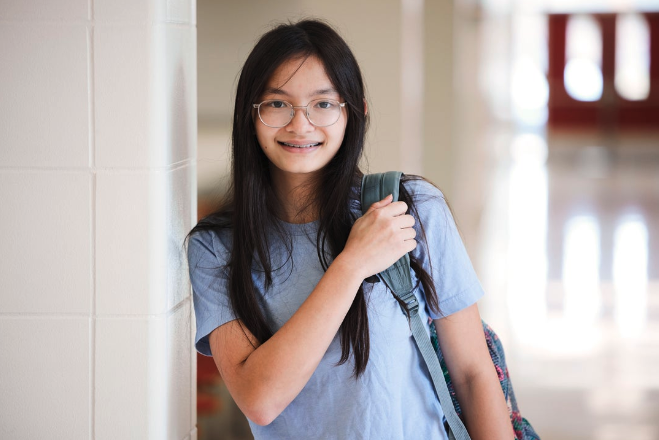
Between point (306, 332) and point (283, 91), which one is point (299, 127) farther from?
point (306, 332)

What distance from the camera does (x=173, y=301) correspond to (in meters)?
1.61

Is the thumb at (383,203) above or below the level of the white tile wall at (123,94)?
below

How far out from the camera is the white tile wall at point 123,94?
1453 millimetres

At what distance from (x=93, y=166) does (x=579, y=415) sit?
336 cm

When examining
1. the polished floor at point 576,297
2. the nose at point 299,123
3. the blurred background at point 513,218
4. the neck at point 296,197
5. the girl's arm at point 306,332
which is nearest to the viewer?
Result: the girl's arm at point 306,332

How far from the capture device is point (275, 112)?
5.06 feet

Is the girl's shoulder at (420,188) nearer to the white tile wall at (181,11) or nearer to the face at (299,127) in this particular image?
the face at (299,127)

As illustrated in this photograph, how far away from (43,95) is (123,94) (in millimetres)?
152

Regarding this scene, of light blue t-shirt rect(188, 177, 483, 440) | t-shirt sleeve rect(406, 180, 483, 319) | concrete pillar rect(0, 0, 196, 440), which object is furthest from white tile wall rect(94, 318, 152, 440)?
t-shirt sleeve rect(406, 180, 483, 319)

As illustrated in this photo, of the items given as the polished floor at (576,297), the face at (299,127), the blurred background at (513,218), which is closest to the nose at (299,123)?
the face at (299,127)

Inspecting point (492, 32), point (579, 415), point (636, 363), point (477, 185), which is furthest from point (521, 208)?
point (492, 32)

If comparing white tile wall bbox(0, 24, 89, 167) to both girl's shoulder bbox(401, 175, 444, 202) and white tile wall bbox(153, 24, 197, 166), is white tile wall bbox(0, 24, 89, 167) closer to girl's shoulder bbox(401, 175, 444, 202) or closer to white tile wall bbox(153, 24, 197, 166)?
white tile wall bbox(153, 24, 197, 166)

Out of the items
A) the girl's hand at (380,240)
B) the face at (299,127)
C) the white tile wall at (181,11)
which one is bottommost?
the girl's hand at (380,240)

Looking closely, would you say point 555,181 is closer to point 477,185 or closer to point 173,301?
point 477,185
